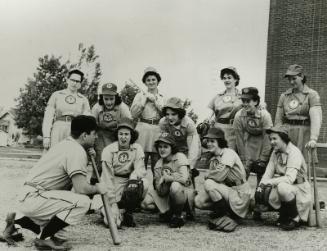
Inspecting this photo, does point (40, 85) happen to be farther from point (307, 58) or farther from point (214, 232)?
point (214, 232)

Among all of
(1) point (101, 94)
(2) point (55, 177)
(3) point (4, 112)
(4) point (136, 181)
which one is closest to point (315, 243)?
(4) point (136, 181)

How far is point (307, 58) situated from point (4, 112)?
5485cm

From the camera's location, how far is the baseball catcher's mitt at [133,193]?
17.9ft

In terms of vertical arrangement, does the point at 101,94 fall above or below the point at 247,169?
above

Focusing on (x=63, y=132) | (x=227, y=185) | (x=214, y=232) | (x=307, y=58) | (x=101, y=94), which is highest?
(x=307, y=58)

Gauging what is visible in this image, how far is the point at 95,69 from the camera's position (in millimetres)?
31547

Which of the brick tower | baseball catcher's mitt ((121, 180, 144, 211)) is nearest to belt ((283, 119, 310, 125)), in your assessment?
baseball catcher's mitt ((121, 180, 144, 211))

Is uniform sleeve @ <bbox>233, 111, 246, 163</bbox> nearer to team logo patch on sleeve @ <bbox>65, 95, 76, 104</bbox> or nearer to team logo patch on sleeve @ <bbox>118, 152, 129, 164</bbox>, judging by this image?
team logo patch on sleeve @ <bbox>118, 152, 129, 164</bbox>

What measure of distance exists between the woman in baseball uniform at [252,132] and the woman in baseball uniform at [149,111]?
3.74 ft

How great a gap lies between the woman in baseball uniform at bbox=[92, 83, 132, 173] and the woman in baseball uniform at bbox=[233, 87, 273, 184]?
156cm

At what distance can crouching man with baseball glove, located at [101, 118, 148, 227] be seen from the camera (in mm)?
5534

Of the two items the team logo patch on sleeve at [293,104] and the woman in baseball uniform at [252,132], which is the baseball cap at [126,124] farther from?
the team logo patch on sleeve at [293,104]

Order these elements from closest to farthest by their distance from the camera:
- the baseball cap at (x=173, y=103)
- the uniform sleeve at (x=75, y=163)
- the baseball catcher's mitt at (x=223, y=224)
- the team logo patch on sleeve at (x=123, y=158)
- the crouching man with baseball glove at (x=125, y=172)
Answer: the uniform sleeve at (x=75, y=163)
the baseball catcher's mitt at (x=223, y=224)
the crouching man with baseball glove at (x=125, y=172)
the team logo patch on sleeve at (x=123, y=158)
the baseball cap at (x=173, y=103)

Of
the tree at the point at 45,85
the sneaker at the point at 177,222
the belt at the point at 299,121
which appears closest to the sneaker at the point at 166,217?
the sneaker at the point at 177,222
